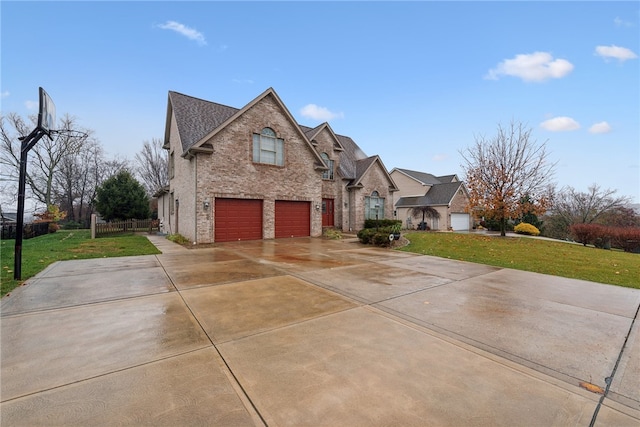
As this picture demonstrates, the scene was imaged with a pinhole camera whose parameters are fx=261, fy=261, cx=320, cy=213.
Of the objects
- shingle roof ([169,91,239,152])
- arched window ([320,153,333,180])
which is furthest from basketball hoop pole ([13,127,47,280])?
arched window ([320,153,333,180])

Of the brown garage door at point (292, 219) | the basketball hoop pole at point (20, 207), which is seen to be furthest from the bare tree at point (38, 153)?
the basketball hoop pole at point (20, 207)

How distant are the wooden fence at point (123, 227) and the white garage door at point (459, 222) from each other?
2924 centimetres

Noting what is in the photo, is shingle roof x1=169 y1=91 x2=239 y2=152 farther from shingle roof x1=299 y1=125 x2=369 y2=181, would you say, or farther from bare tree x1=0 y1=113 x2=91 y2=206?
bare tree x1=0 y1=113 x2=91 y2=206

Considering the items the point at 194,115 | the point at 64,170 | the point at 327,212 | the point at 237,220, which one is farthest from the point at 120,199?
the point at 327,212

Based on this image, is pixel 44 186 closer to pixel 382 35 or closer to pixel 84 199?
pixel 84 199

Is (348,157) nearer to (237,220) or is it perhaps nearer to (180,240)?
(237,220)

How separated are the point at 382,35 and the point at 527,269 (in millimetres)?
14560

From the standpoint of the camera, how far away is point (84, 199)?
3722 centimetres

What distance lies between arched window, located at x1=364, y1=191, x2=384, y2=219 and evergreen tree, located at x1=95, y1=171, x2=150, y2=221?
68.9 feet

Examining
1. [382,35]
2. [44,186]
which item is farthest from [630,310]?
[44,186]

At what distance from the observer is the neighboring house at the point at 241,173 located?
1360cm

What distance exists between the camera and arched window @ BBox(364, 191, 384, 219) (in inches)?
891

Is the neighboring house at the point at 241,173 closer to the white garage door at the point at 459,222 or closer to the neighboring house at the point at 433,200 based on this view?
the neighboring house at the point at 433,200

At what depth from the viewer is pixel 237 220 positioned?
48.1 ft
